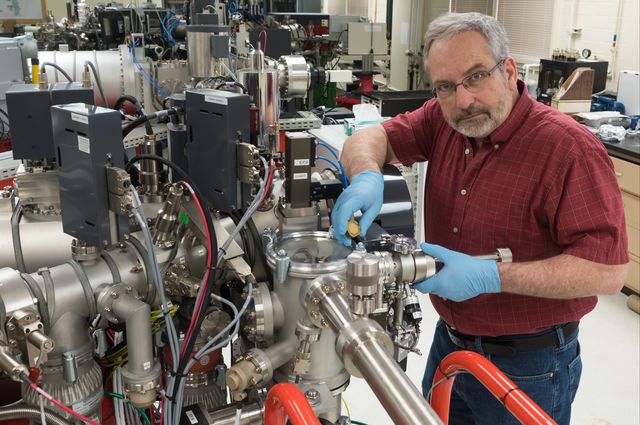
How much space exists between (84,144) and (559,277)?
95 centimetres

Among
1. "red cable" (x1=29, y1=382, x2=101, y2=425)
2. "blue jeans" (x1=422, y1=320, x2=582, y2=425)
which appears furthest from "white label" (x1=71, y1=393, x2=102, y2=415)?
"blue jeans" (x1=422, y1=320, x2=582, y2=425)

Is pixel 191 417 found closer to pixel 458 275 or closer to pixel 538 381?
pixel 458 275

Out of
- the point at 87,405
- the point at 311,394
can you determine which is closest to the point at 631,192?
the point at 311,394

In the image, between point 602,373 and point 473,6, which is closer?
point 602,373

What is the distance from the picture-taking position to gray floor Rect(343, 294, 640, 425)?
236cm

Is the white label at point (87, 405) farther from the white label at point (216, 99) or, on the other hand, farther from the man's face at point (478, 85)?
the man's face at point (478, 85)

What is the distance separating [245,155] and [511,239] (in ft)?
2.30

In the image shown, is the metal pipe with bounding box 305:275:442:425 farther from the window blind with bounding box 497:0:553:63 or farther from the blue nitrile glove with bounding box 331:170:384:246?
the window blind with bounding box 497:0:553:63

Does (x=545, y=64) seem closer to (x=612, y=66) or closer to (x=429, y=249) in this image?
(x=612, y=66)

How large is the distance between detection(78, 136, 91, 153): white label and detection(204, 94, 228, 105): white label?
23 cm

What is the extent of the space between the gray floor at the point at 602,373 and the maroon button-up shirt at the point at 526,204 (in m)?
0.73

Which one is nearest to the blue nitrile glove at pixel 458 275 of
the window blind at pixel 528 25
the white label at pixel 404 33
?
the window blind at pixel 528 25

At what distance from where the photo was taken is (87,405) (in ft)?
3.15

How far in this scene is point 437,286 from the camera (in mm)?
1160
